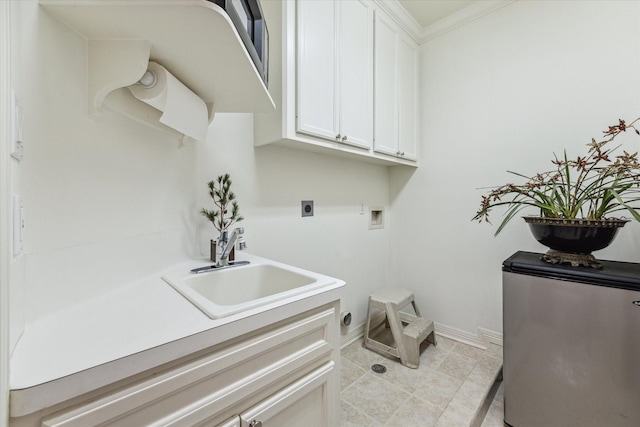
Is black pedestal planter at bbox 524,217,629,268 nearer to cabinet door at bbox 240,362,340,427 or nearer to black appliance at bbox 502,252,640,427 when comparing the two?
black appliance at bbox 502,252,640,427

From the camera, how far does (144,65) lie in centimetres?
70

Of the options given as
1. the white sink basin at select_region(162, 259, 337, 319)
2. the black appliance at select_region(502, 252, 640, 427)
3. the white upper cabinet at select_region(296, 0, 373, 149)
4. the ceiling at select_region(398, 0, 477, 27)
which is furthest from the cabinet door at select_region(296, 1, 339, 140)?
the black appliance at select_region(502, 252, 640, 427)

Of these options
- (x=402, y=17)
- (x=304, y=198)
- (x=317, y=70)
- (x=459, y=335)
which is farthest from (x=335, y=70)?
(x=459, y=335)

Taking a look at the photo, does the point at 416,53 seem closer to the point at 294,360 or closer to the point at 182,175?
the point at 182,175

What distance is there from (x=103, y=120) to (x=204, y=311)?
2.35ft

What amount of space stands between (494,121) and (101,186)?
7.57 ft

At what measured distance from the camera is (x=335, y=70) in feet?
4.76

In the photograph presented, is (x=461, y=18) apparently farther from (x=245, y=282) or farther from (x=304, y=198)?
(x=245, y=282)

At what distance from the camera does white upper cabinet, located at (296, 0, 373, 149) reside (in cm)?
130

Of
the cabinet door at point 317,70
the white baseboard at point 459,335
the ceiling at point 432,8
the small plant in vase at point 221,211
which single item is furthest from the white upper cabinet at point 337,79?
the white baseboard at point 459,335

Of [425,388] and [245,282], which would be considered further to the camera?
[425,388]

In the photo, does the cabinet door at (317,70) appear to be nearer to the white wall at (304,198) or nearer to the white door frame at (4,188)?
the white wall at (304,198)

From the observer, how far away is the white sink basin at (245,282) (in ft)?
2.91

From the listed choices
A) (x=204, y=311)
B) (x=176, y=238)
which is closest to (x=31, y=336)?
(x=204, y=311)
